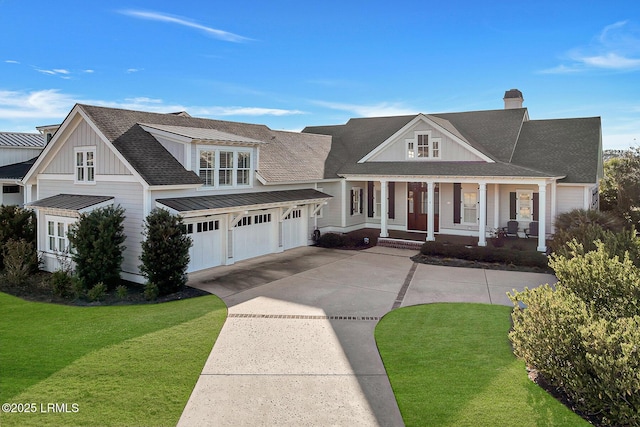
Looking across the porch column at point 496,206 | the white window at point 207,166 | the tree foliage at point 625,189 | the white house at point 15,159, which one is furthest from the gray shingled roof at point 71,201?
the tree foliage at point 625,189

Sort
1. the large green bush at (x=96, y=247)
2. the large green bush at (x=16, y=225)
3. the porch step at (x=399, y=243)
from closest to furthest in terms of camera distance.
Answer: the large green bush at (x=96, y=247)
the large green bush at (x=16, y=225)
the porch step at (x=399, y=243)

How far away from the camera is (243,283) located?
14.2 metres

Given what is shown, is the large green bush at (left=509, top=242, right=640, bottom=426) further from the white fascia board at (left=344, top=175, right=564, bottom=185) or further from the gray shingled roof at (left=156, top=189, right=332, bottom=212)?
the gray shingled roof at (left=156, top=189, right=332, bottom=212)

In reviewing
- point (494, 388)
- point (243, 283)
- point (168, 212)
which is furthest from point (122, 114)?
point (494, 388)

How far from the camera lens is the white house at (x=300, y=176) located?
15.1 m

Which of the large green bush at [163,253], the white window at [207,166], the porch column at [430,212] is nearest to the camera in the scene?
the large green bush at [163,253]

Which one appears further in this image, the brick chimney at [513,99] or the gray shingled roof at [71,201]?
the brick chimney at [513,99]

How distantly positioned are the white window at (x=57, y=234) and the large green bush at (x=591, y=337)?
14975mm

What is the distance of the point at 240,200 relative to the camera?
16.8 metres

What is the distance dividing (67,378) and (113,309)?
4.57 meters

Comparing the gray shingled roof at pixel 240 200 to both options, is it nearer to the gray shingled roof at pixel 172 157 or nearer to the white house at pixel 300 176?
the white house at pixel 300 176

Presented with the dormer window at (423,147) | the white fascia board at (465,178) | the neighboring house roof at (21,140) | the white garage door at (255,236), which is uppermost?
the neighboring house roof at (21,140)

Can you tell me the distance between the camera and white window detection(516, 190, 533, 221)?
21.1 meters
